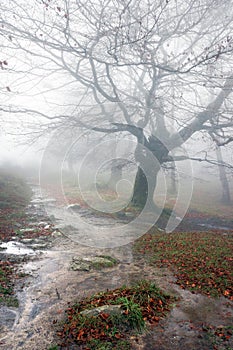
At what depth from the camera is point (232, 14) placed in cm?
1384

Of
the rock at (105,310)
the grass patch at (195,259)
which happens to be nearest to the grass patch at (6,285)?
the rock at (105,310)

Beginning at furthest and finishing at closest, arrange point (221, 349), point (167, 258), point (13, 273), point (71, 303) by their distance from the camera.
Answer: point (167, 258)
point (13, 273)
point (71, 303)
point (221, 349)

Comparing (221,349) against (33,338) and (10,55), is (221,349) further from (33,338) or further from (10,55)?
(10,55)

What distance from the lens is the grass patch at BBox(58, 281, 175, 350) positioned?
4.55 m

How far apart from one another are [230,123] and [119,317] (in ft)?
43.3

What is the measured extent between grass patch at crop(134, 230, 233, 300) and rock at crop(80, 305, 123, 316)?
2.30m

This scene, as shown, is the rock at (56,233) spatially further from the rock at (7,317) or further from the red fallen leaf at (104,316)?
the red fallen leaf at (104,316)

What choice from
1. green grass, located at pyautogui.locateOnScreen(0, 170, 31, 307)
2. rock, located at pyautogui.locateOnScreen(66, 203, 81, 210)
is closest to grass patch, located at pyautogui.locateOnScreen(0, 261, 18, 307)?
green grass, located at pyautogui.locateOnScreen(0, 170, 31, 307)

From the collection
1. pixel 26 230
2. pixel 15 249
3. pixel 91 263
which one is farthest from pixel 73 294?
pixel 26 230

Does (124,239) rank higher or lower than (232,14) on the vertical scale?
lower

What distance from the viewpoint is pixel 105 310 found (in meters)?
5.10

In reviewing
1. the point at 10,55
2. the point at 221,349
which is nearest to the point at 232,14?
the point at 10,55

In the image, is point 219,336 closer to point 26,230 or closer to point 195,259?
point 195,259

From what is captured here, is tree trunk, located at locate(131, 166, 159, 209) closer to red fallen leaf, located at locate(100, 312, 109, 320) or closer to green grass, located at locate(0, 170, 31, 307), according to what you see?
green grass, located at locate(0, 170, 31, 307)
